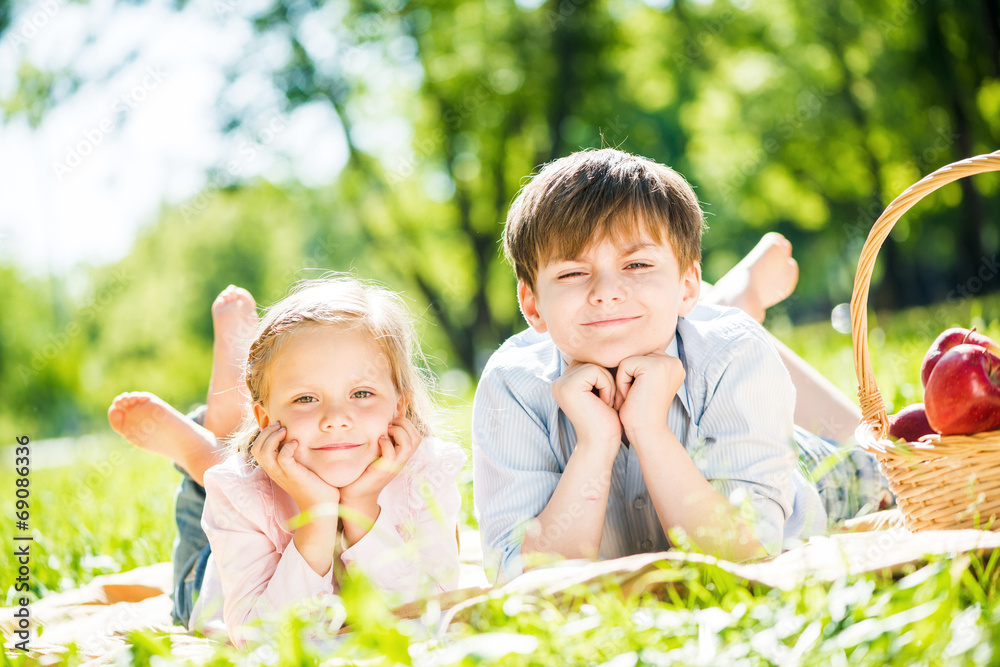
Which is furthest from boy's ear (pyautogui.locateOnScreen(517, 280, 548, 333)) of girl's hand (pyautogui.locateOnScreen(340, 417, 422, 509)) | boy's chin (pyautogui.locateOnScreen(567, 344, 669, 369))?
girl's hand (pyautogui.locateOnScreen(340, 417, 422, 509))

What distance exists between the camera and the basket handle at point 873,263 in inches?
73.0

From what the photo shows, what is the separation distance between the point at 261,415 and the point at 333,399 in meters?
0.30

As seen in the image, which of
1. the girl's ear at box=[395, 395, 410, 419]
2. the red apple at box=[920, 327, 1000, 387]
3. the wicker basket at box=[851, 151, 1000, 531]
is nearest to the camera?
the wicker basket at box=[851, 151, 1000, 531]

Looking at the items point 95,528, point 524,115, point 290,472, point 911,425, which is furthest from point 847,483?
point 524,115

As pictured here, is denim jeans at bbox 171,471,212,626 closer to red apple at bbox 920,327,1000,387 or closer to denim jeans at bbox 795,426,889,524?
denim jeans at bbox 795,426,889,524

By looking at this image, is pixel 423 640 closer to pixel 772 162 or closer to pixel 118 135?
pixel 118 135

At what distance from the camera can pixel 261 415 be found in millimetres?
2293

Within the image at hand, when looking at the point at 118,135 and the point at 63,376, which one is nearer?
the point at 118,135

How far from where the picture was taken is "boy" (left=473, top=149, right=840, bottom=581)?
6.54 feet

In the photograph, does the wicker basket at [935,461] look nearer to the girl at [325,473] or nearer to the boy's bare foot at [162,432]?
the girl at [325,473]

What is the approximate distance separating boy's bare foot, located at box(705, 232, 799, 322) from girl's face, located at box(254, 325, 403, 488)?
1.66 meters

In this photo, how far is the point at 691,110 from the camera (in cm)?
1753

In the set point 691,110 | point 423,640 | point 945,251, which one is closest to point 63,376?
point 691,110

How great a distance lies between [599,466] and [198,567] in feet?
4.73
